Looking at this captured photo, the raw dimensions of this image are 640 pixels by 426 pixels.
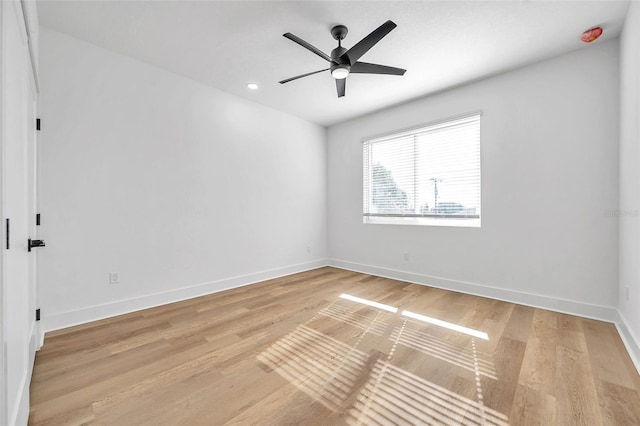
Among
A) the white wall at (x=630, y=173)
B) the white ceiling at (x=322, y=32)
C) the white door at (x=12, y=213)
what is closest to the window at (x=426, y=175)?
the white ceiling at (x=322, y=32)

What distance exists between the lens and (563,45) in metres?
2.69

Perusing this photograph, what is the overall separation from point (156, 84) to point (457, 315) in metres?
4.18

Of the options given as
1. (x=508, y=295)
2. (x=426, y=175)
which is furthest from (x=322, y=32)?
(x=508, y=295)

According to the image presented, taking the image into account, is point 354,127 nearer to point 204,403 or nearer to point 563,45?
point 563,45

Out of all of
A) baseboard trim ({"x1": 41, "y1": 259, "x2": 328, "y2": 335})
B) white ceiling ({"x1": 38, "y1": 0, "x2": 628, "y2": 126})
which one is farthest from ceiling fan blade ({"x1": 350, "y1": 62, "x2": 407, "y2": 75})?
baseboard trim ({"x1": 41, "y1": 259, "x2": 328, "y2": 335})

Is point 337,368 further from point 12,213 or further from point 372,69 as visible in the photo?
point 372,69

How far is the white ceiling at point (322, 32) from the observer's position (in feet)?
7.24

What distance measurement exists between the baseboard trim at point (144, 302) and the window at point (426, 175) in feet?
6.98

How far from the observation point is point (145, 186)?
3.03m

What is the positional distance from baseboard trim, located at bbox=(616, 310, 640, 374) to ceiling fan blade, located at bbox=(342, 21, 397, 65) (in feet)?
9.53

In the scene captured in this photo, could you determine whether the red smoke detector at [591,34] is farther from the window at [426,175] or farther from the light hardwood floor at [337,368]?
the light hardwood floor at [337,368]

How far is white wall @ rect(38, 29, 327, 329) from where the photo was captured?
8.25 feet

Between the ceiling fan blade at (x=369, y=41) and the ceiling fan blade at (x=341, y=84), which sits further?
the ceiling fan blade at (x=341, y=84)

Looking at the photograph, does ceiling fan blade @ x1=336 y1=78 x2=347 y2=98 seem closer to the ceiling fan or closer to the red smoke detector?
the ceiling fan
